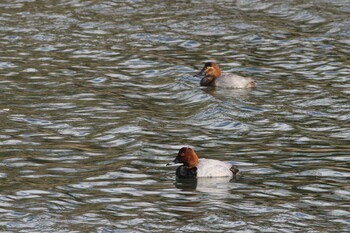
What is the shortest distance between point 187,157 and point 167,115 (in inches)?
140

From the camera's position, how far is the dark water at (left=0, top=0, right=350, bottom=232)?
1384 centimetres

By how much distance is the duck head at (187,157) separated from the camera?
15.6m

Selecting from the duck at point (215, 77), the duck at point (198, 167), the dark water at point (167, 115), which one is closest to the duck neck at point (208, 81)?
the duck at point (215, 77)

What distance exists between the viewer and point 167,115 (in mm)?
19109

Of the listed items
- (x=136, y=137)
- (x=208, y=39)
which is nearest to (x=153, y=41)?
(x=208, y=39)

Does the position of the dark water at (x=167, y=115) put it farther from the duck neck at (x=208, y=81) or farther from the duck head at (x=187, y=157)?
the duck head at (x=187, y=157)

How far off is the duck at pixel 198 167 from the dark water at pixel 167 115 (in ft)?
0.48

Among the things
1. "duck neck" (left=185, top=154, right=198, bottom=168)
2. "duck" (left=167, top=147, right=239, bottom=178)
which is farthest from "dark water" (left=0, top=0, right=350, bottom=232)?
"duck neck" (left=185, top=154, right=198, bottom=168)

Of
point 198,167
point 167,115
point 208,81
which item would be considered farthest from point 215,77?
point 198,167

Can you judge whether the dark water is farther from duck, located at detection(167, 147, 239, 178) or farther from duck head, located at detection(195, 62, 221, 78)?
duck head, located at detection(195, 62, 221, 78)

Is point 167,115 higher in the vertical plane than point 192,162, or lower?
lower

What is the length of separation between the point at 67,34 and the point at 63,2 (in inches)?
122

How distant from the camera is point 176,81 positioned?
21.8m

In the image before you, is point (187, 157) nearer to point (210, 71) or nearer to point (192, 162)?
point (192, 162)
